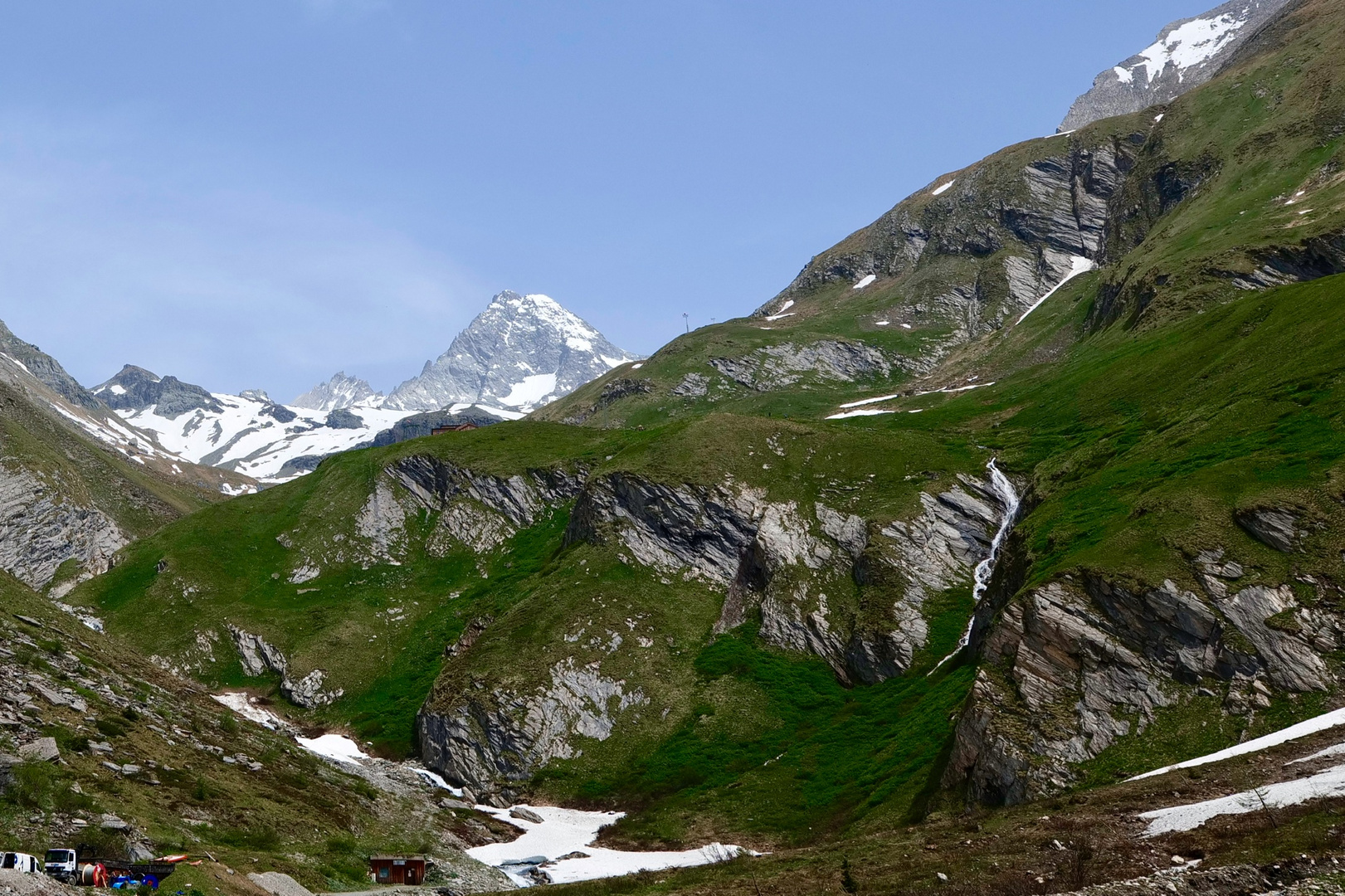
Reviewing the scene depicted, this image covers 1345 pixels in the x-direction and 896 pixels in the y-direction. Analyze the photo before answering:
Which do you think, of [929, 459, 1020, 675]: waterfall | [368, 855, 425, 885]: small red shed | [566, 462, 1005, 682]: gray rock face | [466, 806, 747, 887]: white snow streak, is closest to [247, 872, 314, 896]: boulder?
[368, 855, 425, 885]: small red shed

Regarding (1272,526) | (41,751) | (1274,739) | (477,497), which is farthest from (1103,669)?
(477,497)

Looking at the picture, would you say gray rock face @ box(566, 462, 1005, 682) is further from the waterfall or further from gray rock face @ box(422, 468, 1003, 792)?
the waterfall

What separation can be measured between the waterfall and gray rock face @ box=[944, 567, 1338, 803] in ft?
80.6

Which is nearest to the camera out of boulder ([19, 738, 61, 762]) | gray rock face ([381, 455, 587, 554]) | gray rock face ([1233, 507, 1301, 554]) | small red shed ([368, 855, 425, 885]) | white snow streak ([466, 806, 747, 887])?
boulder ([19, 738, 61, 762])

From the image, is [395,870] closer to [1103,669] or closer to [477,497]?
[1103,669]

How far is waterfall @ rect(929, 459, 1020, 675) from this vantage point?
93.9 meters

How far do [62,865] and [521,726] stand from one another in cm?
6156

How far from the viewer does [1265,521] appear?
64750 millimetres

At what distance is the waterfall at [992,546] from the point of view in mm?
93944

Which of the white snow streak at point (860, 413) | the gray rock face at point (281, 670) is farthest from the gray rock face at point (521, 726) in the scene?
the white snow streak at point (860, 413)

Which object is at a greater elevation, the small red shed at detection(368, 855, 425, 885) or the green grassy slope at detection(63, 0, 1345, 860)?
the green grassy slope at detection(63, 0, 1345, 860)

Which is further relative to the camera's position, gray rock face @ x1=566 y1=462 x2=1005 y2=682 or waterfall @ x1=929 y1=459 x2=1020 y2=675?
gray rock face @ x1=566 y1=462 x2=1005 y2=682

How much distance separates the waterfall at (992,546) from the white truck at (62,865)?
7271 centimetres

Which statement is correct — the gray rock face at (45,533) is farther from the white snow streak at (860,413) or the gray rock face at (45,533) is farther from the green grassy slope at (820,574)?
the white snow streak at (860,413)
